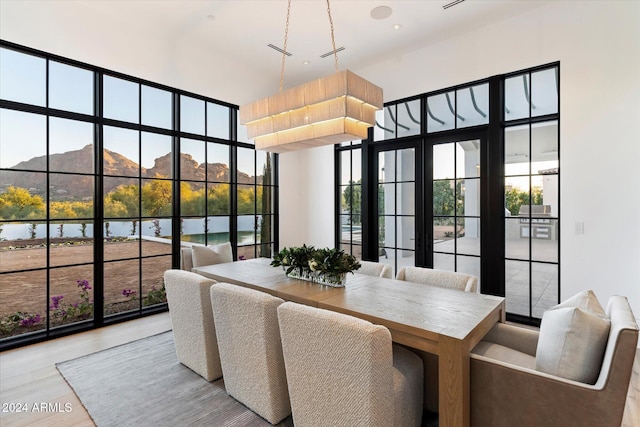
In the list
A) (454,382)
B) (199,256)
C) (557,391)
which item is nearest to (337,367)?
(454,382)

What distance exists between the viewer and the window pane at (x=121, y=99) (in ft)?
12.1

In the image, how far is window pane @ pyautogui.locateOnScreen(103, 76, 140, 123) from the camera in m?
3.69

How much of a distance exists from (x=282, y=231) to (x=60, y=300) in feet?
10.2

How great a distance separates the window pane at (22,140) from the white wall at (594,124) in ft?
16.4

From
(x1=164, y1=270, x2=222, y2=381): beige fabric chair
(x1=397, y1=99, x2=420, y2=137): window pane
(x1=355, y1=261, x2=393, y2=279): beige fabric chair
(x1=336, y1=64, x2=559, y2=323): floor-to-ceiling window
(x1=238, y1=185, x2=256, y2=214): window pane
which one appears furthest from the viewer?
(x1=238, y1=185, x2=256, y2=214): window pane

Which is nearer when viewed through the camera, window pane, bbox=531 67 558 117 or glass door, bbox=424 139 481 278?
window pane, bbox=531 67 558 117

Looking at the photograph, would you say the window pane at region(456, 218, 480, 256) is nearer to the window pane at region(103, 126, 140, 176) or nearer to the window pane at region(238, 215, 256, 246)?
the window pane at region(238, 215, 256, 246)

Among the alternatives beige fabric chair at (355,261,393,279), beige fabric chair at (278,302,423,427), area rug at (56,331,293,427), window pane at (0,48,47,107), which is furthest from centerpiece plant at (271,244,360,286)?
window pane at (0,48,47,107)

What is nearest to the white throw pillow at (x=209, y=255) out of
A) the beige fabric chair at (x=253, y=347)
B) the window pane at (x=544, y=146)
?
the beige fabric chair at (x=253, y=347)

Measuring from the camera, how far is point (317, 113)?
2.57m

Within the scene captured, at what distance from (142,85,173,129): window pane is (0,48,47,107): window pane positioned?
96 centimetres

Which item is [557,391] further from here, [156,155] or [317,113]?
[156,155]

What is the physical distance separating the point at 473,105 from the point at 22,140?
4.92 meters

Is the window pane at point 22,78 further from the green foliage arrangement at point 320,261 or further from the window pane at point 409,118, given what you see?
the window pane at point 409,118
